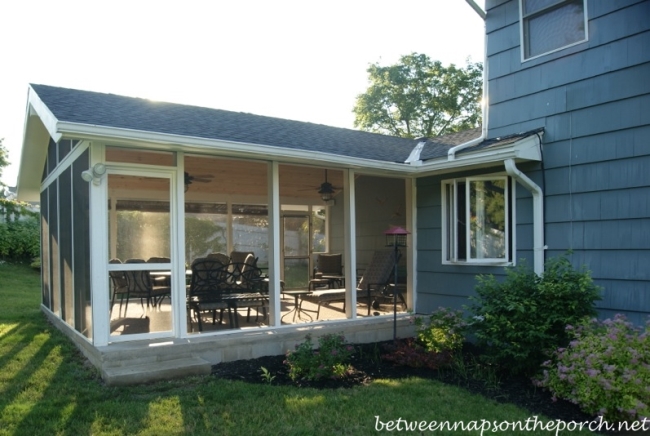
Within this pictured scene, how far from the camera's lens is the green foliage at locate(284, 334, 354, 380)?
187 inches

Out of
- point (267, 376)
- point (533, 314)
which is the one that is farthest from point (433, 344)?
→ point (267, 376)

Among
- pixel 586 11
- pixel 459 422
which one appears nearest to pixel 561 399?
pixel 459 422

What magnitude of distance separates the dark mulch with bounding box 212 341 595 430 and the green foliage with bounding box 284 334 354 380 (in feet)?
0.23

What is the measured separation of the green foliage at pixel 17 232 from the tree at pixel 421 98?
1690 cm

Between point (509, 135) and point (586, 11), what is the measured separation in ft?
5.06

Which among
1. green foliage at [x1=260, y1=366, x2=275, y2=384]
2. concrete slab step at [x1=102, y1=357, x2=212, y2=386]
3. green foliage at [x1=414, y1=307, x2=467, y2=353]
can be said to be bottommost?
green foliage at [x1=260, y1=366, x2=275, y2=384]

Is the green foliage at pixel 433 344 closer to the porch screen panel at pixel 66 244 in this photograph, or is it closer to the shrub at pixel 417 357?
the shrub at pixel 417 357

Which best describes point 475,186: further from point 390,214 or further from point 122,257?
point 122,257

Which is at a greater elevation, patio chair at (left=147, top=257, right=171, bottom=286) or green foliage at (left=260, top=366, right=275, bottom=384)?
patio chair at (left=147, top=257, right=171, bottom=286)

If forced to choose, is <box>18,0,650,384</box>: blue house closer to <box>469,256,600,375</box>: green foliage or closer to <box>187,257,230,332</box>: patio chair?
<box>187,257,230,332</box>: patio chair

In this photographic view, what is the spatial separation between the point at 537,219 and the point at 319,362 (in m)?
2.96

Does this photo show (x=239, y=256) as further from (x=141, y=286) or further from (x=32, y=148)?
(x=141, y=286)

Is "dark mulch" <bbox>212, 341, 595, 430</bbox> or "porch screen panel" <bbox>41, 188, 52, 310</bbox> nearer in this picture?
"dark mulch" <bbox>212, 341, 595, 430</bbox>

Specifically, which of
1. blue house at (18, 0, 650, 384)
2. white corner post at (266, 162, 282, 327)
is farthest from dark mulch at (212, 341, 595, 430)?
white corner post at (266, 162, 282, 327)
